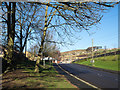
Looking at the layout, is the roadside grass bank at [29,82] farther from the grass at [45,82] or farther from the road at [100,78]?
the road at [100,78]

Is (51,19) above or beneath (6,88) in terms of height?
above

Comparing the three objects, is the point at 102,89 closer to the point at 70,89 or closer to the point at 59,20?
the point at 70,89

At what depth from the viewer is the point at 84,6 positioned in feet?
25.2

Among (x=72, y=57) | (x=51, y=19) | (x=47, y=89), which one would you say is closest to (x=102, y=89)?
(x=47, y=89)

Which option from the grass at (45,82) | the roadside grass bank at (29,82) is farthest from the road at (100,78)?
the roadside grass bank at (29,82)

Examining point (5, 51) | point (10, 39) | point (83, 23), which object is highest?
point (83, 23)

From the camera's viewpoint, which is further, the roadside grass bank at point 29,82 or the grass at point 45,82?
the grass at point 45,82

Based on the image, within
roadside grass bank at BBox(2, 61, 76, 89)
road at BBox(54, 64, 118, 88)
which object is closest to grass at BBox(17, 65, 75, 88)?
roadside grass bank at BBox(2, 61, 76, 89)

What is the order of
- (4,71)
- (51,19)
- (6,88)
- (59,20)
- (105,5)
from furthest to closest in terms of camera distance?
(51,19) < (59,20) < (4,71) < (105,5) < (6,88)

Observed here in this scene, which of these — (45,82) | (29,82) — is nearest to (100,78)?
(45,82)

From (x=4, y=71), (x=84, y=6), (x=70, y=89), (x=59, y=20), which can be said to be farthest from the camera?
(x=59, y=20)

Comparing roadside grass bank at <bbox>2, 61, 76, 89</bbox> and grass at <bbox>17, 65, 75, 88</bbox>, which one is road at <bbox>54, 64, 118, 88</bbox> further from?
roadside grass bank at <bbox>2, 61, 76, 89</bbox>

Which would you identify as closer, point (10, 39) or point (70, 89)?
point (70, 89)

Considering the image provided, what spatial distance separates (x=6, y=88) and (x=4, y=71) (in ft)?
13.4
